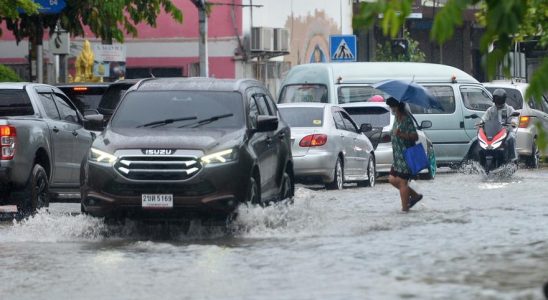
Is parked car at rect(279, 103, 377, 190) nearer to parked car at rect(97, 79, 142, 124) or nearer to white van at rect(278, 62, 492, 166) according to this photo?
parked car at rect(97, 79, 142, 124)

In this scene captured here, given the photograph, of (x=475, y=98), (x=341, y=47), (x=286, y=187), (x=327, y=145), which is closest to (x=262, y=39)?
(x=341, y=47)

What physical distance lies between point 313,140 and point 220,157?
30.1 feet

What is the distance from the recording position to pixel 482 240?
15.2m

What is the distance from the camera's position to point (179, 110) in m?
16.8

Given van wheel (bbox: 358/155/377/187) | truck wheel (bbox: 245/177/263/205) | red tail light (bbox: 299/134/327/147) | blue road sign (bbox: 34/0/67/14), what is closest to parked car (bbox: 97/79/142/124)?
red tail light (bbox: 299/134/327/147)

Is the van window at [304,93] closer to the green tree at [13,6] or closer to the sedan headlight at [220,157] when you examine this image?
the green tree at [13,6]

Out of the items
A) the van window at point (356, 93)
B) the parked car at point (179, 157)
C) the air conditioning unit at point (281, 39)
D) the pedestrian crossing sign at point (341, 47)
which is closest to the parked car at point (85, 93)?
the parked car at point (179, 157)

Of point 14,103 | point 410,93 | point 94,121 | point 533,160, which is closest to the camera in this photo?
point 94,121

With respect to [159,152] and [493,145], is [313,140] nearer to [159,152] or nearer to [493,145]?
[493,145]

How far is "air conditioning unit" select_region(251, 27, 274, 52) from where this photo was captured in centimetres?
4616

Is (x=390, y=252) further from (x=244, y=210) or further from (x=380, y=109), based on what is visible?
(x=380, y=109)

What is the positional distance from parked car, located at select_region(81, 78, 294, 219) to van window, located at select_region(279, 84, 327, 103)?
45.0 ft

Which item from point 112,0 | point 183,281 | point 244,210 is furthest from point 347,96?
point 183,281

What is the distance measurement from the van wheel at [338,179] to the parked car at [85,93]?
4.11 m
